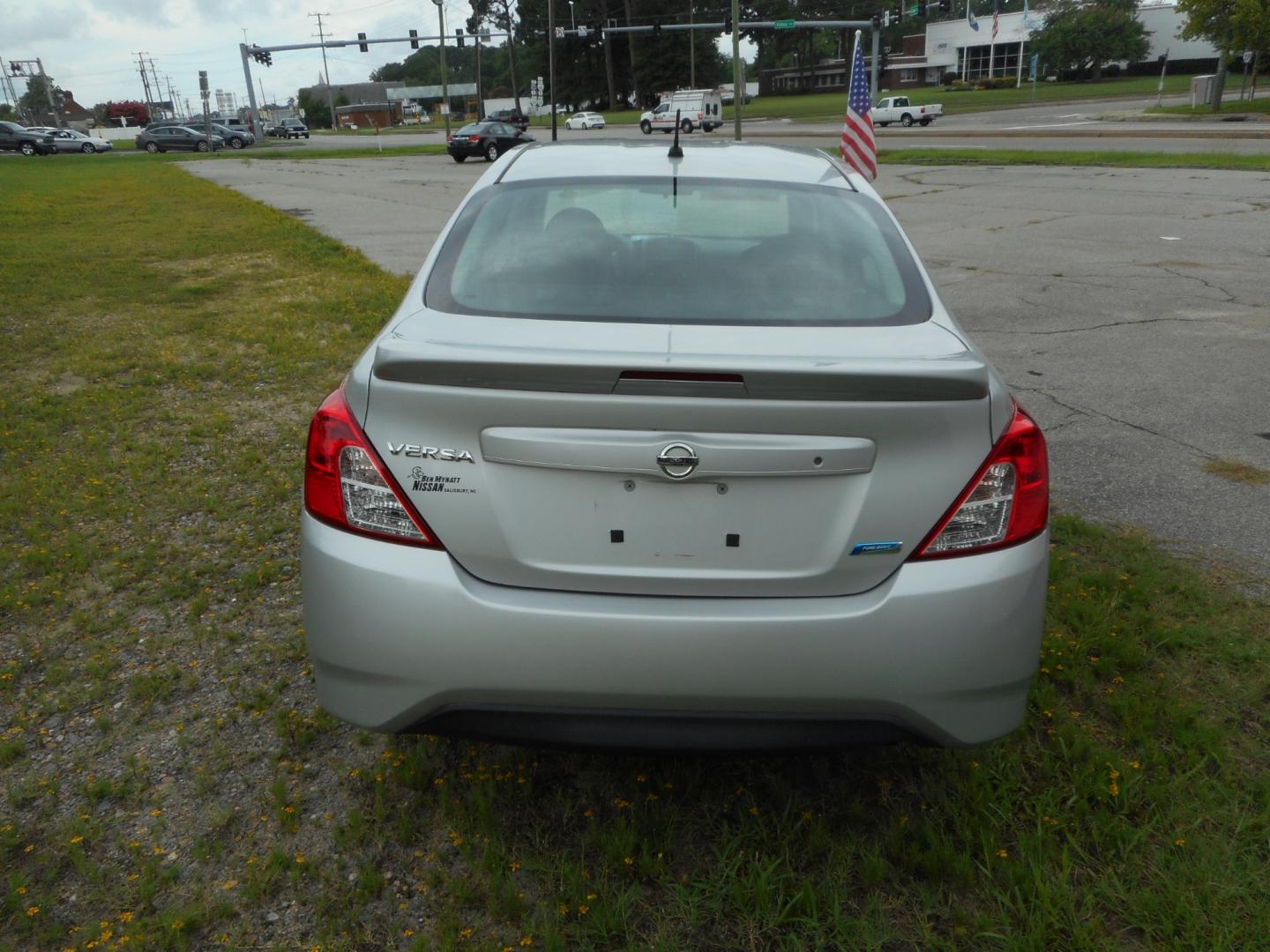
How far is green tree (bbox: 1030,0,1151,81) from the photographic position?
8075 centimetres

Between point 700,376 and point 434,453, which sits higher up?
point 700,376

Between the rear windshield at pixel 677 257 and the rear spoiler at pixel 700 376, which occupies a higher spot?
the rear windshield at pixel 677 257

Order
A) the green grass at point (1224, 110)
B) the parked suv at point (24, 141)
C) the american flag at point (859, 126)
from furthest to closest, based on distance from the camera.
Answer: the parked suv at point (24, 141)
the green grass at point (1224, 110)
the american flag at point (859, 126)

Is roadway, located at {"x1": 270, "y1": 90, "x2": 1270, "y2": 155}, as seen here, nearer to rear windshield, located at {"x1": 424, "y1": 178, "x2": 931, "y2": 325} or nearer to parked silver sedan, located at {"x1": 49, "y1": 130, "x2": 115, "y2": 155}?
rear windshield, located at {"x1": 424, "y1": 178, "x2": 931, "y2": 325}

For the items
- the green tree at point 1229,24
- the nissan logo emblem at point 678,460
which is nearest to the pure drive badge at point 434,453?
the nissan logo emblem at point 678,460

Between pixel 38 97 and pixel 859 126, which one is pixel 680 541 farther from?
pixel 38 97

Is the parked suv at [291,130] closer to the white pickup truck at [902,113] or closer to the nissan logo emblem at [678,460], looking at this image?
the white pickup truck at [902,113]

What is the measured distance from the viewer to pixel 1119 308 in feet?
29.9

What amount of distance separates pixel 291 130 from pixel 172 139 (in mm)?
22113

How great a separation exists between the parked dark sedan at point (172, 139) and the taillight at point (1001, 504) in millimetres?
63478

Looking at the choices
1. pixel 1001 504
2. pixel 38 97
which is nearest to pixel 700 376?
pixel 1001 504

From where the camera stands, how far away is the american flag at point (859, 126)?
1620 cm

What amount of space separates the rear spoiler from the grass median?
85 cm

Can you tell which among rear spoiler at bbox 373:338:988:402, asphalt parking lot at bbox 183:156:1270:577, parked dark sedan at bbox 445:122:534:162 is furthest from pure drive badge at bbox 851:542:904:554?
parked dark sedan at bbox 445:122:534:162
